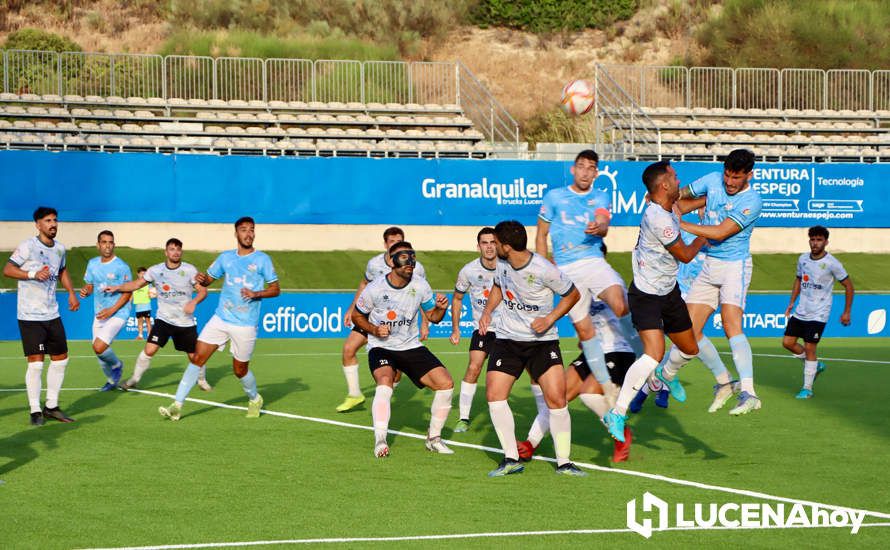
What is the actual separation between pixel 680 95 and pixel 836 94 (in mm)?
5992

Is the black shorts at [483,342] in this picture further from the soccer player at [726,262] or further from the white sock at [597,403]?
the white sock at [597,403]

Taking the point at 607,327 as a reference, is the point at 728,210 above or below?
above

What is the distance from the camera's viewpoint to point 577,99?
33.5m

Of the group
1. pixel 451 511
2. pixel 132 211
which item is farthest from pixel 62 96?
pixel 451 511

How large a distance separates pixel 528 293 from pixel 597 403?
150 cm

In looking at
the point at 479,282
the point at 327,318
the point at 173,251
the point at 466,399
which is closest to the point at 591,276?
the point at 466,399

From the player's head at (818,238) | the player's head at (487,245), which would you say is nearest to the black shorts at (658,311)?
the player's head at (487,245)

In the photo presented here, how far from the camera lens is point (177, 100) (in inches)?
1417

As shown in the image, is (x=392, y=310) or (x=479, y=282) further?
(x=479, y=282)

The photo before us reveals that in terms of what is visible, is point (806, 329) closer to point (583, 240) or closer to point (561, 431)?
point (583, 240)

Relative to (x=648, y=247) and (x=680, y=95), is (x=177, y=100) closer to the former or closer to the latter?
(x=680, y=95)

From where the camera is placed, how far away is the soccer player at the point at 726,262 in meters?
10.6

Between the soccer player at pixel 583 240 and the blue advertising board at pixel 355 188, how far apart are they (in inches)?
819

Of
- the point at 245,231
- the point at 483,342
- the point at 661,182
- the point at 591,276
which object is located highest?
the point at 661,182
